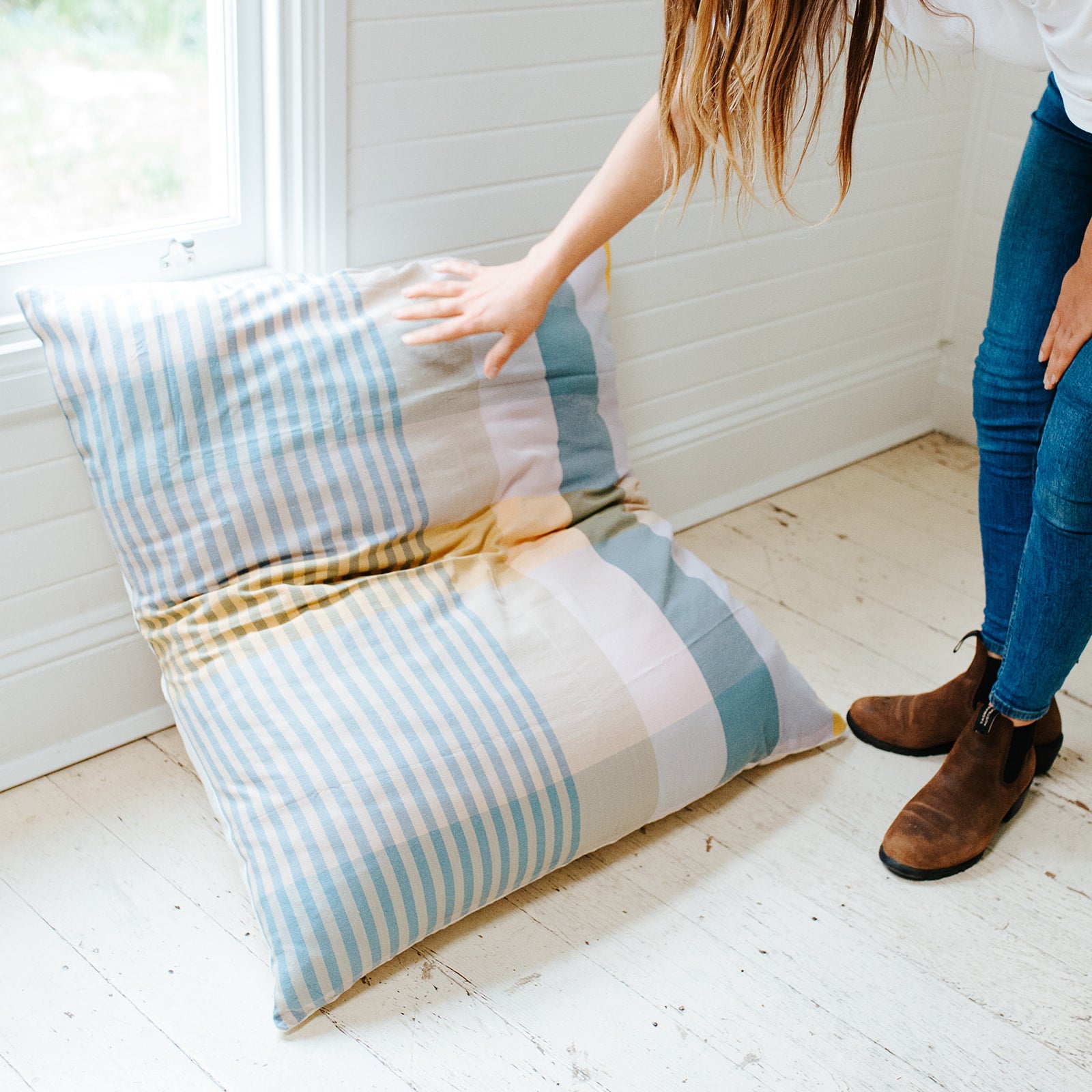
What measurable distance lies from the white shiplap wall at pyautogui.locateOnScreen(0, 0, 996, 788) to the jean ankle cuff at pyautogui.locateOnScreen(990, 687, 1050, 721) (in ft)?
2.54

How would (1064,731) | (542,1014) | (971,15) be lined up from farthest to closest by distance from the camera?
(1064,731) → (542,1014) → (971,15)

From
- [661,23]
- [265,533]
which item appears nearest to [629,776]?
[265,533]

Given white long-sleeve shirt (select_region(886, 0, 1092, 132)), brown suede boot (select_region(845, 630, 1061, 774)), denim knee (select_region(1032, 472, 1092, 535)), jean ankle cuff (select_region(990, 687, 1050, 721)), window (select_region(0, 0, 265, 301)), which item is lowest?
brown suede boot (select_region(845, 630, 1061, 774))

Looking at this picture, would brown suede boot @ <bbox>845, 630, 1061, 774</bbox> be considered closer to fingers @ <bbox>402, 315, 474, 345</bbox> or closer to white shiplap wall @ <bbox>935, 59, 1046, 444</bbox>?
fingers @ <bbox>402, 315, 474, 345</bbox>

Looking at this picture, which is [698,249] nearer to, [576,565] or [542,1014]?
[576,565]

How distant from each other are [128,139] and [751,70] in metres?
0.76

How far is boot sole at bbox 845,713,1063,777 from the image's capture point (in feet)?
5.07

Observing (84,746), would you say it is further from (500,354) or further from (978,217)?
(978,217)

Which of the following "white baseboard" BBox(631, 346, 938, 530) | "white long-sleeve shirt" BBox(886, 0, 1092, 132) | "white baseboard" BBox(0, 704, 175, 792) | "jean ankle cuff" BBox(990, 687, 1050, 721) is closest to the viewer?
"white long-sleeve shirt" BBox(886, 0, 1092, 132)

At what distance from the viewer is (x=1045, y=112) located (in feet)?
4.27

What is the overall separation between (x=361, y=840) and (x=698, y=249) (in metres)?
1.14

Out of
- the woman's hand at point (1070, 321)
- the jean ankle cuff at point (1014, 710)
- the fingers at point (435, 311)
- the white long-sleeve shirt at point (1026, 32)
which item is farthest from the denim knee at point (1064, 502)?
the fingers at point (435, 311)

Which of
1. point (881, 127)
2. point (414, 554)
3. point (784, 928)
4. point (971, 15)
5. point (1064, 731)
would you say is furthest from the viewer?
point (881, 127)


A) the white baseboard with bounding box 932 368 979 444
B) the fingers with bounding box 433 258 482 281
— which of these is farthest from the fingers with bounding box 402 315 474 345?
the white baseboard with bounding box 932 368 979 444
